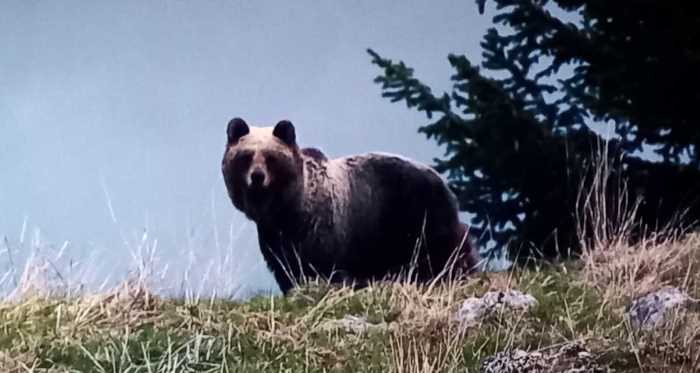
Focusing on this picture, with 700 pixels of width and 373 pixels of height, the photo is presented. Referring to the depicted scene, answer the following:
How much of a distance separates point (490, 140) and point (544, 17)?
766 mm

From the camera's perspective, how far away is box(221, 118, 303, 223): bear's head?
20.6 feet

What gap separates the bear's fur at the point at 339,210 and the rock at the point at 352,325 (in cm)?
143

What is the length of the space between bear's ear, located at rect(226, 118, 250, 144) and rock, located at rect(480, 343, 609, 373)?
2739 mm

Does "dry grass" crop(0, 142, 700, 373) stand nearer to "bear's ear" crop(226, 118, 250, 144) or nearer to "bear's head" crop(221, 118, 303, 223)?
"bear's head" crop(221, 118, 303, 223)

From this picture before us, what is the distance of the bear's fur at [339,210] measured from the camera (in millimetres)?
6340

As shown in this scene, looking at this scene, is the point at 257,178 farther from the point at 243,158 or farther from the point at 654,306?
the point at 654,306

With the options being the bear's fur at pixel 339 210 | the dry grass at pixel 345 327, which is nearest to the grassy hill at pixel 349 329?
the dry grass at pixel 345 327

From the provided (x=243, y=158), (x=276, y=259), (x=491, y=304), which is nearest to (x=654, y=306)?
(x=491, y=304)

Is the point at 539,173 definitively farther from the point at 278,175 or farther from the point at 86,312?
the point at 86,312

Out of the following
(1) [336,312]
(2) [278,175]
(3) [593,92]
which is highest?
(3) [593,92]

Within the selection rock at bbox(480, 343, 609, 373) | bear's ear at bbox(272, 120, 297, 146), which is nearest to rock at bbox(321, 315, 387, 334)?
rock at bbox(480, 343, 609, 373)

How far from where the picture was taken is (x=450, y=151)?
7793 mm

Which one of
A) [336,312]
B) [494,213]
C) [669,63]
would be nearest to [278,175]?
[336,312]

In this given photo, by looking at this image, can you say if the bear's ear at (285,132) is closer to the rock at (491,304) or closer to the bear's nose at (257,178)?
the bear's nose at (257,178)
